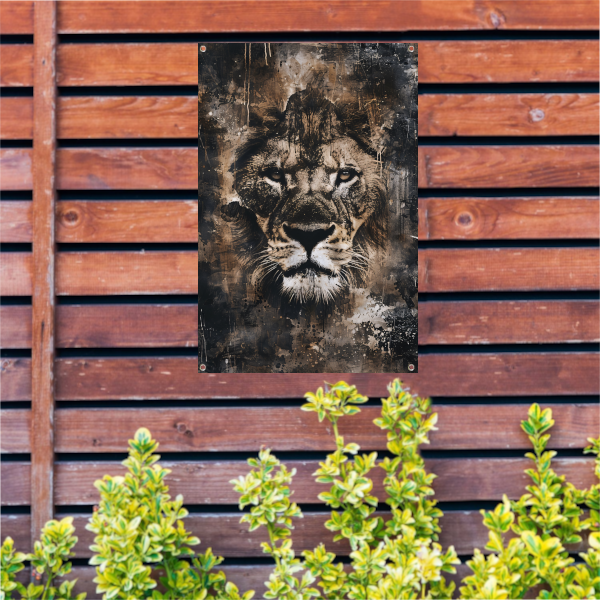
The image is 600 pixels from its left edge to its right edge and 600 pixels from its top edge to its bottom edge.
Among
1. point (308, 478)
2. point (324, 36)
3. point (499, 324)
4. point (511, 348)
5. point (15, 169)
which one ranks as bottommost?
point (308, 478)

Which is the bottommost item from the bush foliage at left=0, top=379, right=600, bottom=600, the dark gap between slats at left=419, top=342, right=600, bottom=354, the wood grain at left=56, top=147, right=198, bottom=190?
the bush foliage at left=0, top=379, right=600, bottom=600

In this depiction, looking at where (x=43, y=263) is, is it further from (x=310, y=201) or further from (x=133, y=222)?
(x=310, y=201)

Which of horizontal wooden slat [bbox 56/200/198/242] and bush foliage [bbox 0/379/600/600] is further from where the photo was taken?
horizontal wooden slat [bbox 56/200/198/242]

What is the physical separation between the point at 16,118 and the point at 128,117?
20.8 inches

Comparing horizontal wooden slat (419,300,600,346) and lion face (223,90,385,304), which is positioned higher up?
lion face (223,90,385,304)

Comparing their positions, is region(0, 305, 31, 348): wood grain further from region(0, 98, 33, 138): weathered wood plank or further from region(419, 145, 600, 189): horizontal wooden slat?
region(419, 145, 600, 189): horizontal wooden slat

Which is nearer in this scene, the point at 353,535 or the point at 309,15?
the point at 353,535

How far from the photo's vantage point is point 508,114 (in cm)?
207

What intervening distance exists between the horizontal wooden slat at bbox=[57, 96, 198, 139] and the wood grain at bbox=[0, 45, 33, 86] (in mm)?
198

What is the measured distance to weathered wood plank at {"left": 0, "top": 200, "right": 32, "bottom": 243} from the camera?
206 centimetres

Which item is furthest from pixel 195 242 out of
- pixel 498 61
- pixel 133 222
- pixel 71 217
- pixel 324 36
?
pixel 498 61

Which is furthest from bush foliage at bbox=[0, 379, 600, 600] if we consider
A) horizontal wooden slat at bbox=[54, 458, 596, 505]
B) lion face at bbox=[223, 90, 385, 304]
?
lion face at bbox=[223, 90, 385, 304]

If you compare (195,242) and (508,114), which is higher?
(508,114)

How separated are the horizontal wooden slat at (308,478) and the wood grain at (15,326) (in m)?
0.60
